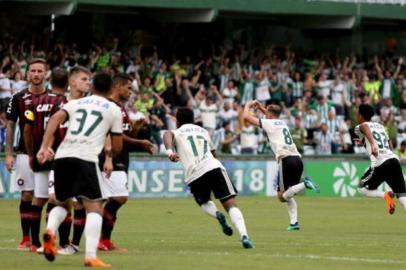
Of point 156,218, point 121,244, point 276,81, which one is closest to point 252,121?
point 156,218

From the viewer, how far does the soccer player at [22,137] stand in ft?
48.7

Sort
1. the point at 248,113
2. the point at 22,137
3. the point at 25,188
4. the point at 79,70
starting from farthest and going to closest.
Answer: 1. the point at 248,113
2. the point at 25,188
3. the point at 22,137
4. the point at 79,70

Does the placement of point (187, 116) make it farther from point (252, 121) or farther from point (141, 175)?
point (141, 175)

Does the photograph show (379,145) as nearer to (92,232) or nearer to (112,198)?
(112,198)

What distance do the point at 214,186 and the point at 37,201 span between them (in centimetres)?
263

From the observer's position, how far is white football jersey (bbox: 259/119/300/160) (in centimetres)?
2138

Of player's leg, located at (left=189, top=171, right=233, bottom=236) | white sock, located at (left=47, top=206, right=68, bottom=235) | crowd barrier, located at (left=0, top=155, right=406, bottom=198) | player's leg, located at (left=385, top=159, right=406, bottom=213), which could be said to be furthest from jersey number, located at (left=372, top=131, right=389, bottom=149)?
crowd barrier, located at (left=0, top=155, right=406, bottom=198)

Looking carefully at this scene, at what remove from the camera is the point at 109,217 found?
15.5 m

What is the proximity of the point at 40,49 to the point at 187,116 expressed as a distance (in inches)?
802

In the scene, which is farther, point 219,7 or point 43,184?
point 219,7

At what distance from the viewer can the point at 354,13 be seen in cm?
4334

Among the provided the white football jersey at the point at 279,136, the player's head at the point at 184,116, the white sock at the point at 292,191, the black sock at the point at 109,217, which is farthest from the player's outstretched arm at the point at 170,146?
the white sock at the point at 292,191

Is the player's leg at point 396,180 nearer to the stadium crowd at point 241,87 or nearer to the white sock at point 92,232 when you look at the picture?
the white sock at point 92,232

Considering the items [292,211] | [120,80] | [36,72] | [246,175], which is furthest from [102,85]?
[246,175]
